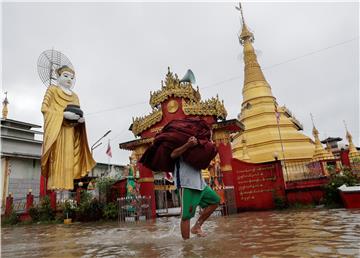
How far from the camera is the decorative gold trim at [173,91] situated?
12.3m

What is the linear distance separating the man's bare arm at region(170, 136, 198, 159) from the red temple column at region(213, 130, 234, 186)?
287 inches

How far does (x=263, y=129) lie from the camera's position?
19656 mm

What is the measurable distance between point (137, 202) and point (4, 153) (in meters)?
14.0

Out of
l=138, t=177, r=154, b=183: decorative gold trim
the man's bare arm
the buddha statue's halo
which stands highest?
the buddha statue's halo

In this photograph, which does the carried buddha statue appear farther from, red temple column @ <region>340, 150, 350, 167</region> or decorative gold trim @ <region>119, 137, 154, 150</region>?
red temple column @ <region>340, 150, 350, 167</region>

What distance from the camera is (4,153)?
20266 mm

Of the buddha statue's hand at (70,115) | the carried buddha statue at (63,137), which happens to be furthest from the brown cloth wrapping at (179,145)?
the buddha statue's hand at (70,115)

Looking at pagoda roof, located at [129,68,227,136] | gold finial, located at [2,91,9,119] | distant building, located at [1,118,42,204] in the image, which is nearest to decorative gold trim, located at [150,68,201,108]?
pagoda roof, located at [129,68,227,136]

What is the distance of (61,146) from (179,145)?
12774mm

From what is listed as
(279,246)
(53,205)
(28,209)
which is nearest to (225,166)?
(279,246)

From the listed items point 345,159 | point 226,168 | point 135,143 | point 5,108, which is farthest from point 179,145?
point 5,108

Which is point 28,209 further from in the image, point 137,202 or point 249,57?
point 249,57

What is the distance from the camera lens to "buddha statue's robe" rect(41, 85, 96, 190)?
14625 mm

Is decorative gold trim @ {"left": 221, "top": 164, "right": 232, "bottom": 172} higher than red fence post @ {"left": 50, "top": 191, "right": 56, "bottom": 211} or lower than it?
higher
